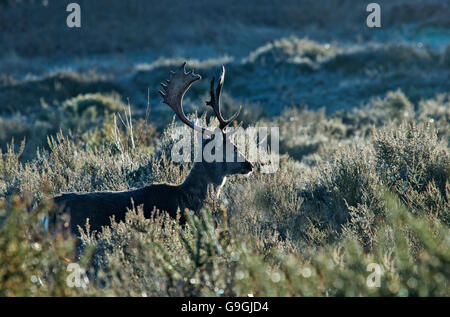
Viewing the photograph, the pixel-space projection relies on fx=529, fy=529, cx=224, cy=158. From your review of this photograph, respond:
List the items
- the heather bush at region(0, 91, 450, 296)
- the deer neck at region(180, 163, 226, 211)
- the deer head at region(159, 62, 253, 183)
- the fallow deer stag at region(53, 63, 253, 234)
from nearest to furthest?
the heather bush at region(0, 91, 450, 296), the fallow deer stag at region(53, 63, 253, 234), the deer neck at region(180, 163, 226, 211), the deer head at region(159, 62, 253, 183)

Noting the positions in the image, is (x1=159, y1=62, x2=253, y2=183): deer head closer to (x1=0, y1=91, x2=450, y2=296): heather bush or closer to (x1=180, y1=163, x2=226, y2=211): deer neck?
(x1=180, y1=163, x2=226, y2=211): deer neck

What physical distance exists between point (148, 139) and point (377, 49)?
48.7ft

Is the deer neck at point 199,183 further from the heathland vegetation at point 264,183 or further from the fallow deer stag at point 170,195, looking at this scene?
the heathland vegetation at point 264,183

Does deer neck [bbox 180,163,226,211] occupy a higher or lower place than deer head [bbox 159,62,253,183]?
A: lower

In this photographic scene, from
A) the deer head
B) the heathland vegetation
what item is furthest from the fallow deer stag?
the heathland vegetation

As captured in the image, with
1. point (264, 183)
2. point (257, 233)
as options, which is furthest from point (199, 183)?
point (264, 183)

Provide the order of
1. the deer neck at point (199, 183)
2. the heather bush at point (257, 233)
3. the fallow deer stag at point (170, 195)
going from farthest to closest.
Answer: the deer neck at point (199, 183) < the fallow deer stag at point (170, 195) < the heather bush at point (257, 233)

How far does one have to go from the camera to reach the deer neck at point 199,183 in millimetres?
6465

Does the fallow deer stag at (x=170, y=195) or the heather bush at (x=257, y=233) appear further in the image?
the fallow deer stag at (x=170, y=195)

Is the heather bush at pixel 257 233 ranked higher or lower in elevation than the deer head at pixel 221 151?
lower

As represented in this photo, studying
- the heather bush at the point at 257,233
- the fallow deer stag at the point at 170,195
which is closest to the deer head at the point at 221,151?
the fallow deer stag at the point at 170,195

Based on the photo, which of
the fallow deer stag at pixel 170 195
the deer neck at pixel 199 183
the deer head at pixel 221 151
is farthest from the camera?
the deer head at pixel 221 151

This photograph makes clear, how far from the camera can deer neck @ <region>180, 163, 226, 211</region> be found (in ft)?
21.2
